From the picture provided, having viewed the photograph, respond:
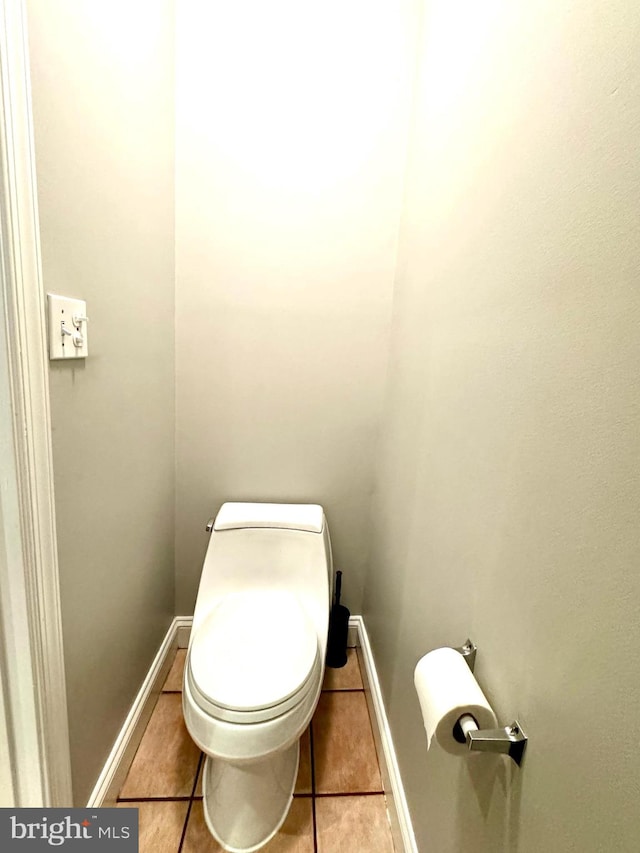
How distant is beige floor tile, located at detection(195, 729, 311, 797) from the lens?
3.65 feet

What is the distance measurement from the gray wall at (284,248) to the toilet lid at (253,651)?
38 cm

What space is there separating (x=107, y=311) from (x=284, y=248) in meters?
0.65

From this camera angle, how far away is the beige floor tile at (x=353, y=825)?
3.25ft

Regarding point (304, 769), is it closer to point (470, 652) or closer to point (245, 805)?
point (245, 805)

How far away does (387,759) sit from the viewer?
1.09m

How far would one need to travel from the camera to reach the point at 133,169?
0.97 m

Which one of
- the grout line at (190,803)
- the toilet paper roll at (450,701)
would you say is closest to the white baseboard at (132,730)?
the grout line at (190,803)

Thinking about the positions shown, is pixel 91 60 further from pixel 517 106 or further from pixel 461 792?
pixel 461 792

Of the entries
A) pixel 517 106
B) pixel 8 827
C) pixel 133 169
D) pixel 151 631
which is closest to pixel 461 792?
pixel 8 827

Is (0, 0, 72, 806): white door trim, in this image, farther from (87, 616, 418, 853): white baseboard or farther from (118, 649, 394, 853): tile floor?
(118, 649, 394, 853): tile floor

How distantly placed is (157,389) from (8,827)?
1015 mm

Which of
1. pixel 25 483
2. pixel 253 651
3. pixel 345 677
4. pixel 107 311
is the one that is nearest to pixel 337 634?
pixel 345 677

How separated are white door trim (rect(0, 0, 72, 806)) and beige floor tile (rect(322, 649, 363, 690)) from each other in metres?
0.91

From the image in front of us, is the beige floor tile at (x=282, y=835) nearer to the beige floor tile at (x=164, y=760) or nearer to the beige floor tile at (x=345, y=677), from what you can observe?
the beige floor tile at (x=164, y=760)
